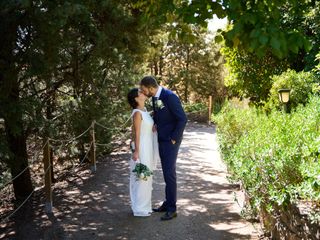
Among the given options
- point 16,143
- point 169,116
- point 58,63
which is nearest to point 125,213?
point 169,116

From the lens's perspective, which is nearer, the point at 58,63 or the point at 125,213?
the point at 125,213

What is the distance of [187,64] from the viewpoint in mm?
28594

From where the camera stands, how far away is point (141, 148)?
239 inches

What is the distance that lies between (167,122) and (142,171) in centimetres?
75

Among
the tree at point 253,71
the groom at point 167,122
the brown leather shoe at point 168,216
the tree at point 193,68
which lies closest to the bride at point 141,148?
the groom at point 167,122

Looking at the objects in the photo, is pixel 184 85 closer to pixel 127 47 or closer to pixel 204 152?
pixel 204 152

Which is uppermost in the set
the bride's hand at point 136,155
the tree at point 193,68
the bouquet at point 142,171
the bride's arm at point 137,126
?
the tree at point 193,68

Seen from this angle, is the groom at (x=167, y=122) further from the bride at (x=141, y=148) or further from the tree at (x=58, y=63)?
the tree at (x=58, y=63)

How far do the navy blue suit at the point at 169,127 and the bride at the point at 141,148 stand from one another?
7.6 inches

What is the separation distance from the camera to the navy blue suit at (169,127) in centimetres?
573

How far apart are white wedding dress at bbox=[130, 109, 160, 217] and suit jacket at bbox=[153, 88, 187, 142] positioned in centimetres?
20

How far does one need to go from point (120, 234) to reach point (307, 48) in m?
3.52

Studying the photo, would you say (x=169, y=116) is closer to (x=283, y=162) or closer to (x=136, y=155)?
(x=136, y=155)

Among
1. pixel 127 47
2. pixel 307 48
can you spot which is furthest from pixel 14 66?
pixel 307 48
